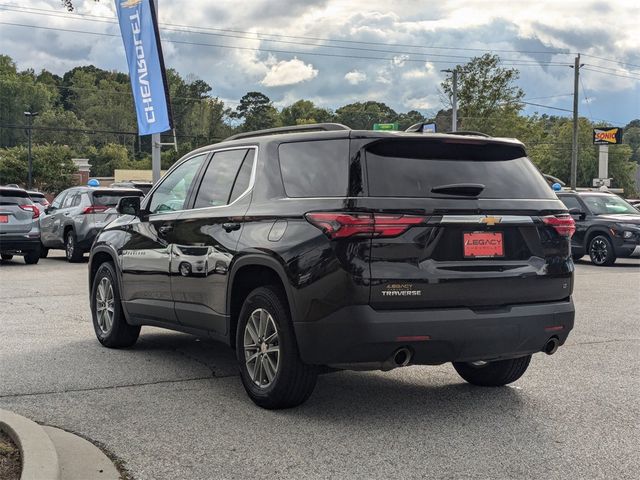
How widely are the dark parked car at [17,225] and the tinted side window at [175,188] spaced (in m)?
11.1

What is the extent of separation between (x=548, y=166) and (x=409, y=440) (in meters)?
95.0

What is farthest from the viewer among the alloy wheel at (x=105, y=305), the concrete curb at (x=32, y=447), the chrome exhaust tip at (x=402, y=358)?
the alloy wheel at (x=105, y=305)

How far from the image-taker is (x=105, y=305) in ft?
25.2

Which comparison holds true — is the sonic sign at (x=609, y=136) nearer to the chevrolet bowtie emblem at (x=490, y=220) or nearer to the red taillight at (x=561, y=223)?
the red taillight at (x=561, y=223)

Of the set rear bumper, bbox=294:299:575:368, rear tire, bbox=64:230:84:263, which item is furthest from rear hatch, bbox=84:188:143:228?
rear bumper, bbox=294:299:575:368

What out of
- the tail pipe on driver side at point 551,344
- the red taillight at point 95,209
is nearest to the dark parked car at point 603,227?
the red taillight at point 95,209

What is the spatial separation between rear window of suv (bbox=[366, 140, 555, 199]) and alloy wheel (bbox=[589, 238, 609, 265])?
13.5 m

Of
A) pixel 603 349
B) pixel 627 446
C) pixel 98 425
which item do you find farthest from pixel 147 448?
pixel 603 349

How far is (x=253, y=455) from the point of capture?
4.38m

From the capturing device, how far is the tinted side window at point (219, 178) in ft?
19.5

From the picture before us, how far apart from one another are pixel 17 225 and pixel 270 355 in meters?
13.5

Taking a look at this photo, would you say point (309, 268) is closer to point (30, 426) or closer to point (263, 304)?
point (263, 304)

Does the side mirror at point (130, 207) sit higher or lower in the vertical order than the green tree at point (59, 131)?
lower

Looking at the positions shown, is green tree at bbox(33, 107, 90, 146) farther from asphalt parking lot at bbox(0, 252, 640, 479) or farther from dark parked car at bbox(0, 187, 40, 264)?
asphalt parking lot at bbox(0, 252, 640, 479)
